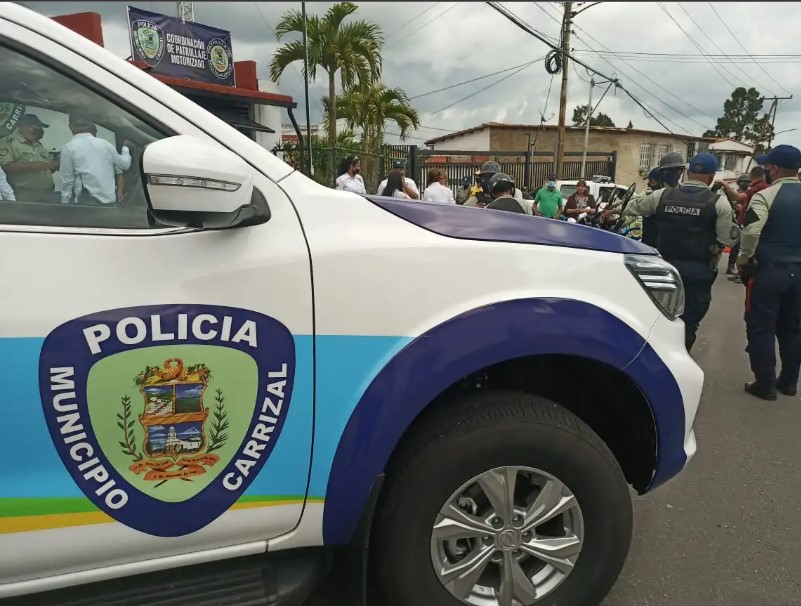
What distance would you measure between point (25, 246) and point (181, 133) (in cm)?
47

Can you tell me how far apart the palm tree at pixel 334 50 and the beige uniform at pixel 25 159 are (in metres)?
11.8

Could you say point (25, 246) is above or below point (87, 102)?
below

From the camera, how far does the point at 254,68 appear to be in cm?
1337

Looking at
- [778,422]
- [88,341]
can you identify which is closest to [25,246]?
[88,341]

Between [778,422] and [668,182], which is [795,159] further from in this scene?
[778,422]

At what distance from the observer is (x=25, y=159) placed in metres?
1.51

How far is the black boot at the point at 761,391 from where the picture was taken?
4.42 metres

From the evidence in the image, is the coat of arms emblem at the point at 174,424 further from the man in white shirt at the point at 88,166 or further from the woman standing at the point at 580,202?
the woman standing at the point at 580,202

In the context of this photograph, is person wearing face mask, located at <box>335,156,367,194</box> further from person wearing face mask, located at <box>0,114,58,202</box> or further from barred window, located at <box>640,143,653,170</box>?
barred window, located at <box>640,143,653,170</box>

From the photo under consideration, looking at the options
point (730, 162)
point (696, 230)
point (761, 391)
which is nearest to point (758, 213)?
point (696, 230)

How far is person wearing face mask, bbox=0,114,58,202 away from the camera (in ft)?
4.87

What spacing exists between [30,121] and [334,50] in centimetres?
1256

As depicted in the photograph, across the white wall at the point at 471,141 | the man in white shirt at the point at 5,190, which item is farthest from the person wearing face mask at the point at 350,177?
the white wall at the point at 471,141

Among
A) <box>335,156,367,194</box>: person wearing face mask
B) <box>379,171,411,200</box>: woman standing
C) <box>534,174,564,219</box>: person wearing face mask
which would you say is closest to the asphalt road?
<box>379,171,411,200</box>: woman standing
